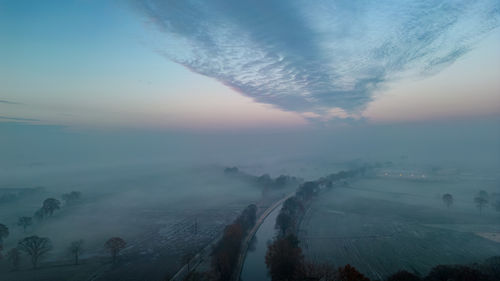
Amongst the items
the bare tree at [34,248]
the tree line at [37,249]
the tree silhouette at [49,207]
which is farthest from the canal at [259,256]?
the tree silhouette at [49,207]

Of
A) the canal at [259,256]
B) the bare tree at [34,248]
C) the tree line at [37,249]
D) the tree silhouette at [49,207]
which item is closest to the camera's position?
the tree line at [37,249]

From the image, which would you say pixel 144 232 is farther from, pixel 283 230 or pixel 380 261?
pixel 380 261

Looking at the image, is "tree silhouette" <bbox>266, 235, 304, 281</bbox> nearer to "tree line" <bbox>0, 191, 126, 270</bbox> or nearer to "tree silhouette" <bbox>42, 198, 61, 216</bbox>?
"tree line" <bbox>0, 191, 126, 270</bbox>

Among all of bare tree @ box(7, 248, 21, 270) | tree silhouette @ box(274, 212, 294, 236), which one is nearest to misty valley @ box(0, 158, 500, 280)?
bare tree @ box(7, 248, 21, 270)

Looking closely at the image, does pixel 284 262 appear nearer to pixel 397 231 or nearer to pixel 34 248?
pixel 397 231

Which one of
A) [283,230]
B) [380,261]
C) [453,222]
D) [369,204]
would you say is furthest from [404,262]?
[369,204]

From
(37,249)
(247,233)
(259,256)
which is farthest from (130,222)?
(259,256)

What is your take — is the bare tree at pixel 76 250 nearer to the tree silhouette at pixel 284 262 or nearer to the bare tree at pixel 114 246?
the bare tree at pixel 114 246

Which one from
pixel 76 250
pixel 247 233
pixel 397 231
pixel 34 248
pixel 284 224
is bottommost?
pixel 247 233

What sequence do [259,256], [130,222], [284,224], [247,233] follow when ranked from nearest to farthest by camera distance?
[259,256] < [284,224] < [247,233] < [130,222]
